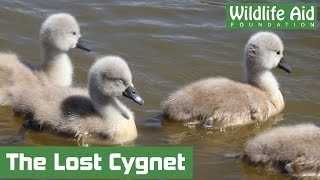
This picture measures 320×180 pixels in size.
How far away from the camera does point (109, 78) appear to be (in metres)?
7.48

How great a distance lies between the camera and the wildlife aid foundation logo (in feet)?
36.6

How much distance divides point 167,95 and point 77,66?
4.59 feet

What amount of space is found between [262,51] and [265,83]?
370 mm

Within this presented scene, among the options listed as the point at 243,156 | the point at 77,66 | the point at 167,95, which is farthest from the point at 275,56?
the point at 77,66

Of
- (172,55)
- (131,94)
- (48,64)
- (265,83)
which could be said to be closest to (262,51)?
(265,83)

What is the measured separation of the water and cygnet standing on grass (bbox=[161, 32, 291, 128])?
125mm

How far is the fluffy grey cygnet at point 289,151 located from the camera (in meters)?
6.83

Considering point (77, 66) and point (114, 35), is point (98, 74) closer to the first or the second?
point (77, 66)

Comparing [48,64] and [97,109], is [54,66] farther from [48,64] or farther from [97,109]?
[97,109]

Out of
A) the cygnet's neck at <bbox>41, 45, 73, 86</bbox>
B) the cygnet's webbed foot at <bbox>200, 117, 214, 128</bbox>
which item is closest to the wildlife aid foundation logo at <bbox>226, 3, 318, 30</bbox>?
the cygnet's neck at <bbox>41, 45, 73, 86</bbox>

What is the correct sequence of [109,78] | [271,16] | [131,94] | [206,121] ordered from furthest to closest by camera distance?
[271,16]
[206,121]
[131,94]
[109,78]

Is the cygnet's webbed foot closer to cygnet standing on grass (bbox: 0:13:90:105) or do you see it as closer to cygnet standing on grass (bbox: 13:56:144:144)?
cygnet standing on grass (bbox: 13:56:144:144)

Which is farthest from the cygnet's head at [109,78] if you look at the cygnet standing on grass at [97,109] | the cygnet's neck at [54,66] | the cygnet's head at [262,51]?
the cygnet's head at [262,51]

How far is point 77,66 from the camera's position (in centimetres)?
966
